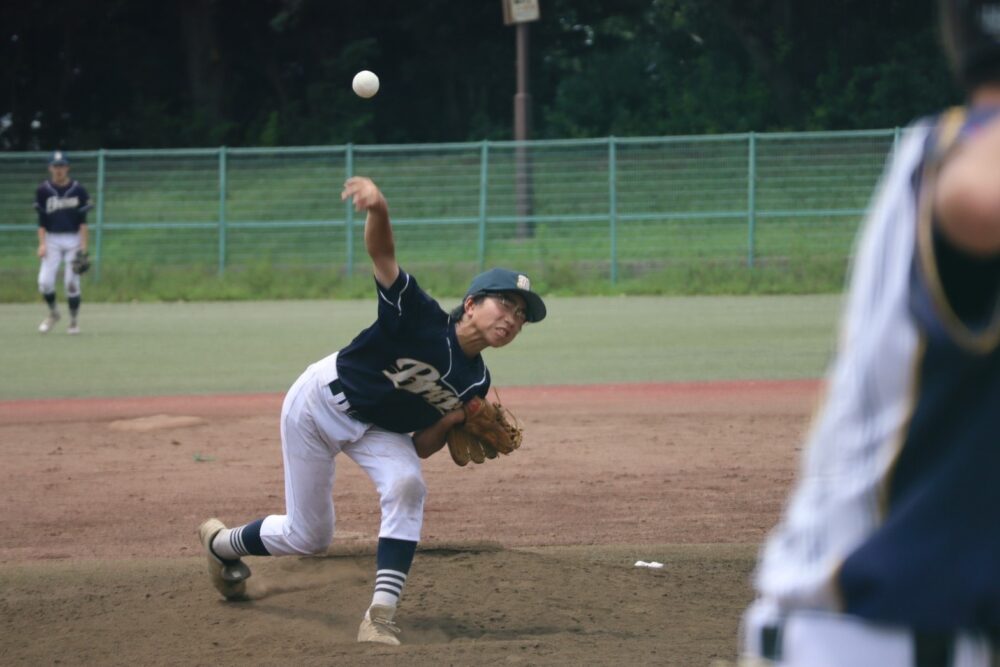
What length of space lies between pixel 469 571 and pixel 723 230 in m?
18.4

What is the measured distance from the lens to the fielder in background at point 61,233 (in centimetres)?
1739

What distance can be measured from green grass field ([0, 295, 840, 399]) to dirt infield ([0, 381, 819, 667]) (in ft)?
4.93

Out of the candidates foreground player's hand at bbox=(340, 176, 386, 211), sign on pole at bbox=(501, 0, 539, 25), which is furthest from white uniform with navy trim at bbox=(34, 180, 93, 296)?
foreground player's hand at bbox=(340, 176, 386, 211)

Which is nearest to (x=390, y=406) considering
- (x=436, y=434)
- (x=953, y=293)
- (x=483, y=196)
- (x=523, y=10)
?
(x=436, y=434)

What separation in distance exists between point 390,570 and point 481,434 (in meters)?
0.77

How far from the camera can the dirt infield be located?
5484mm

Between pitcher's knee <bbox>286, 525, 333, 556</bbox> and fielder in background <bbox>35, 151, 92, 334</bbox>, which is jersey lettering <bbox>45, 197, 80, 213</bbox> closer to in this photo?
fielder in background <bbox>35, 151, 92, 334</bbox>

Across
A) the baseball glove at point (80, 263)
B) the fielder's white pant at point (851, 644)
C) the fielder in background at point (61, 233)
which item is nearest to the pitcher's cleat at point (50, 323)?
the fielder in background at point (61, 233)

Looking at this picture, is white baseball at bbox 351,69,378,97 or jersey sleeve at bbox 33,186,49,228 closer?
white baseball at bbox 351,69,378,97

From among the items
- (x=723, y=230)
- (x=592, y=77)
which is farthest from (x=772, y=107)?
(x=723, y=230)

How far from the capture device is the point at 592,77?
35.7 m

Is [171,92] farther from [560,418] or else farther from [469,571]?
[469,571]

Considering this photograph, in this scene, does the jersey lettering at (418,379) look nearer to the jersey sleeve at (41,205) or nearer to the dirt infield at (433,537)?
the dirt infield at (433,537)

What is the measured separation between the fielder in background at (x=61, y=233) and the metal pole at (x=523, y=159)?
8890 mm
